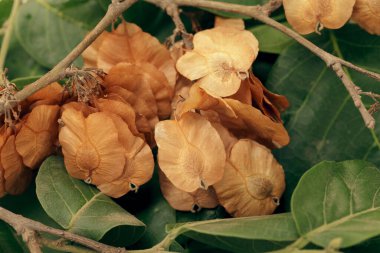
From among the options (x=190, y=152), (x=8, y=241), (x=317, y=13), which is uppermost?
(x=317, y=13)

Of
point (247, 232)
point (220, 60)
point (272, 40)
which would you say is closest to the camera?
point (247, 232)

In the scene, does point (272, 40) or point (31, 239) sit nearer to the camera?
point (31, 239)

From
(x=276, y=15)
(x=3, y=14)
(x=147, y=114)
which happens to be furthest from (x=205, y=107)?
(x=3, y=14)

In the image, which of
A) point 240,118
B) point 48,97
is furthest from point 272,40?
point 48,97

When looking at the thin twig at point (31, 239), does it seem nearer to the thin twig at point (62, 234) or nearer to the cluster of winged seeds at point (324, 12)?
the thin twig at point (62, 234)

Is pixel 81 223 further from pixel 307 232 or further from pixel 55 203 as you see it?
pixel 307 232

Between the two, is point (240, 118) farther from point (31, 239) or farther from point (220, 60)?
point (31, 239)
